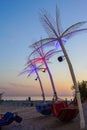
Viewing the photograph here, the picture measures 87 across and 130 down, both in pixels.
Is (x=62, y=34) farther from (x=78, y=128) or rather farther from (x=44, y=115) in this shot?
(x=44, y=115)

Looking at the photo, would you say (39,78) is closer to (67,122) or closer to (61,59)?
(67,122)

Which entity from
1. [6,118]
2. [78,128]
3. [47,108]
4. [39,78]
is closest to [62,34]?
[78,128]

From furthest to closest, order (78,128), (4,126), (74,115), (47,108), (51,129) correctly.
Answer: (47,108) → (4,126) → (74,115) → (51,129) → (78,128)

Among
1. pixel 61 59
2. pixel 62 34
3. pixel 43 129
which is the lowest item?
pixel 43 129

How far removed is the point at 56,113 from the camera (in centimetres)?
2045

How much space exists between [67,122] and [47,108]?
7.28 metres

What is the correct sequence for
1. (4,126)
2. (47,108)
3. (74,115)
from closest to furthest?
(74,115) → (4,126) → (47,108)

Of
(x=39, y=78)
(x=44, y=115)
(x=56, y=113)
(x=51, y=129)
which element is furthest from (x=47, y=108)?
(x=51, y=129)

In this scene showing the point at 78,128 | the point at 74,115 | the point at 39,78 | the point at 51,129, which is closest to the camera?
the point at 78,128

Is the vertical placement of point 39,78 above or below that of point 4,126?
above

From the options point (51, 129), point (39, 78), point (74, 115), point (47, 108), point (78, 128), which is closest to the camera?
point (78, 128)

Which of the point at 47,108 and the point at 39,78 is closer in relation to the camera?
the point at 47,108

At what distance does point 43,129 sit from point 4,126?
4.17 meters

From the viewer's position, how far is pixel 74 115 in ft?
64.4
